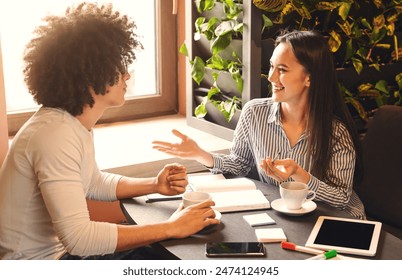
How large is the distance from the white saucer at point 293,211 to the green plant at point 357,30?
0.90 m

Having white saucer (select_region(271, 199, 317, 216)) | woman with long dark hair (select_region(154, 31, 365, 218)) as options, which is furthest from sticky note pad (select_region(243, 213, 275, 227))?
woman with long dark hair (select_region(154, 31, 365, 218))

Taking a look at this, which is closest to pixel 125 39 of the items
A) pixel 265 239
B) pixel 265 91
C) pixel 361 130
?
pixel 265 239

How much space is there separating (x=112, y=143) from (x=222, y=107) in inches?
19.3

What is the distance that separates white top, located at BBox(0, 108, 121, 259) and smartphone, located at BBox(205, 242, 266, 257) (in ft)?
0.82

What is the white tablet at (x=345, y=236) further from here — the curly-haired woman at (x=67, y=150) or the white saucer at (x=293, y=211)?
the curly-haired woman at (x=67, y=150)

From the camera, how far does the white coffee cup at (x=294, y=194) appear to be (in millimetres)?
1586

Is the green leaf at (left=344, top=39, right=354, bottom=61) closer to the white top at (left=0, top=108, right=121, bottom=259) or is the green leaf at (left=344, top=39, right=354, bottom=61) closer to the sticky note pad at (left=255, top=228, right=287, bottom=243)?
the sticky note pad at (left=255, top=228, right=287, bottom=243)

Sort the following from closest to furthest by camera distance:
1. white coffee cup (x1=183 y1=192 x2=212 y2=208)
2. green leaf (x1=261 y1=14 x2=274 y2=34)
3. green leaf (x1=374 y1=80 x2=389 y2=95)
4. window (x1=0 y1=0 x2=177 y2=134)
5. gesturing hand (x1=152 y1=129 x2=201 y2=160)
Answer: white coffee cup (x1=183 y1=192 x2=212 y2=208), gesturing hand (x1=152 y1=129 x2=201 y2=160), green leaf (x1=261 y1=14 x2=274 y2=34), window (x1=0 y1=0 x2=177 y2=134), green leaf (x1=374 y1=80 x2=389 y2=95)

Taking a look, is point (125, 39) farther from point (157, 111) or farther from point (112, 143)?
point (157, 111)

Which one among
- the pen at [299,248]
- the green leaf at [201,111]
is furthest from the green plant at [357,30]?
the pen at [299,248]

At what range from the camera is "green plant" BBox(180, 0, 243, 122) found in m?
2.36

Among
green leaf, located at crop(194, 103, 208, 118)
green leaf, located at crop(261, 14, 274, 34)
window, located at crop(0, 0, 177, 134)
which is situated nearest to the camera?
green leaf, located at crop(261, 14, 274, 34)

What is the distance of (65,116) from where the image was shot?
1.52 m
